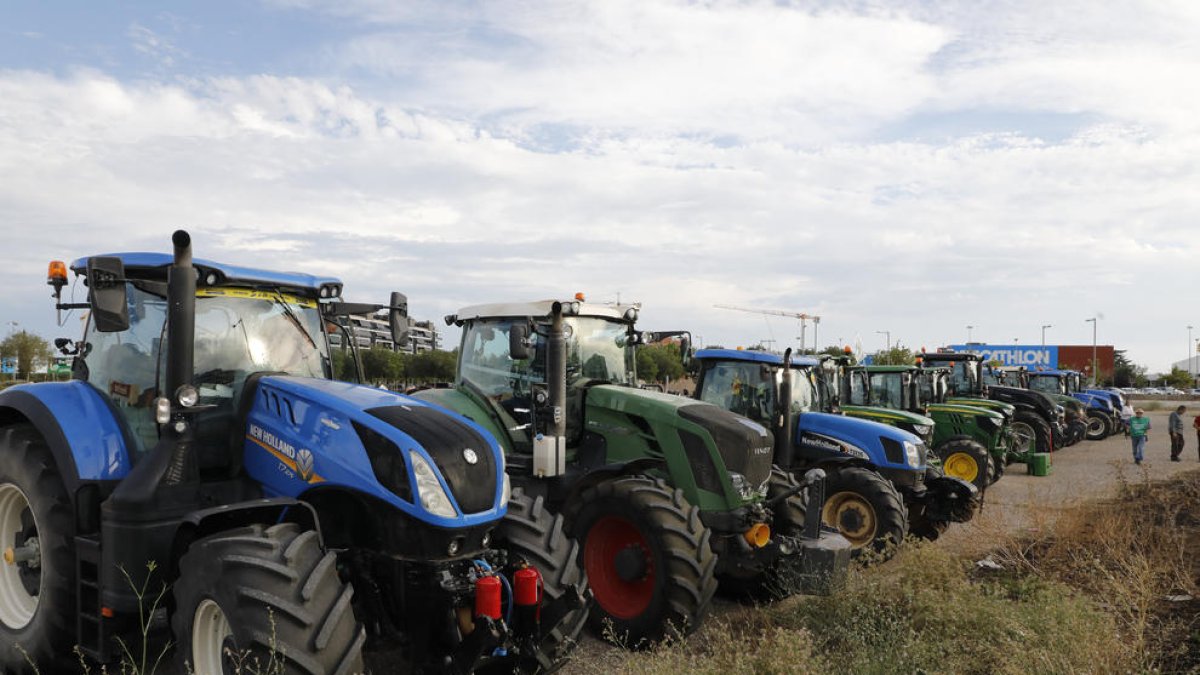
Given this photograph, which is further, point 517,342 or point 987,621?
point 517,342

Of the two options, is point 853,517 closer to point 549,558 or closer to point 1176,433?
point 549,558

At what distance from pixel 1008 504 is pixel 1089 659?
9090mm

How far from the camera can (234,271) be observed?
4812mm

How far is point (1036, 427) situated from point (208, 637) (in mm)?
20879

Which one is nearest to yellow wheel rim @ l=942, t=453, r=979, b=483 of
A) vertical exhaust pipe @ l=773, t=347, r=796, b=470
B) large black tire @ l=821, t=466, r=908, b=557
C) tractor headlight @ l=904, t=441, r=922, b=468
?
tractor headlight @ l=904, t=441, r=922, b=468

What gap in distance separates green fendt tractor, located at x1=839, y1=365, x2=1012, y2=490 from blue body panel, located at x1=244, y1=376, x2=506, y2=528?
965 centimetres

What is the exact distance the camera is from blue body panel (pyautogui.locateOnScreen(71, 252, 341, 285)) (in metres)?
4.60

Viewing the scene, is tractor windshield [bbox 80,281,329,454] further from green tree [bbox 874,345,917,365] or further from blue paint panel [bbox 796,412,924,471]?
green tree [bbox 874,345,917,365]

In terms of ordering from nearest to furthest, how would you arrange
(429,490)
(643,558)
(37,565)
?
1. (429,490)
2. (37,565)
3. (643,558)

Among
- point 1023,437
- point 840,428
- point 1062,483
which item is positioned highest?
point 840,428

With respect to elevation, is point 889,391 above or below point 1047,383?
above

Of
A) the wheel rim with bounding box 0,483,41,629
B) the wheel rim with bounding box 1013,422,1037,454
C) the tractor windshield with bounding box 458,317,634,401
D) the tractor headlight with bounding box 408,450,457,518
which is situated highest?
the tractor windshield with bounding box 458,317,634,401

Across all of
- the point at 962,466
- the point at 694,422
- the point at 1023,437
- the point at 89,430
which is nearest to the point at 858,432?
the point at 694,422

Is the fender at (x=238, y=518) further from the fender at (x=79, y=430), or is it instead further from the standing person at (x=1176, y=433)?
the standing person at (x=1176, y=433)
